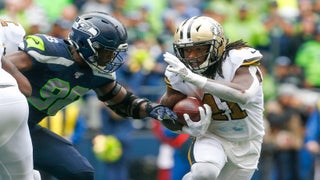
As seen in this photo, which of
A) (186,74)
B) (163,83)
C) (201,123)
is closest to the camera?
(186,74)

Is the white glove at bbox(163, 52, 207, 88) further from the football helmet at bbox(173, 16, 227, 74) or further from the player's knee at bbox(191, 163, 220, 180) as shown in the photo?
the player's knee at bbox(191, 163, 220, 180)

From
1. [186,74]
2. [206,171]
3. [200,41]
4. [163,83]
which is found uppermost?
[200,41]

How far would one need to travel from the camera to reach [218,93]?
6.21 metres

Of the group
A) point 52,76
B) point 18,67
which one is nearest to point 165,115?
point 52,76

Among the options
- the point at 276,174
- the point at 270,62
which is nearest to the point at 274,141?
the point at 276,174

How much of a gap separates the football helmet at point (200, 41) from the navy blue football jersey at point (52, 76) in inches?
25.6

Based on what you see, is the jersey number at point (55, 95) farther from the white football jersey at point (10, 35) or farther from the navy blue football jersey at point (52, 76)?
the white football jersey at point (10, 35)

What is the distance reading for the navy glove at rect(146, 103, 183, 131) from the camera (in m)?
6.52

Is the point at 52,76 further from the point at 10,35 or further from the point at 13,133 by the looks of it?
the point at 13,133

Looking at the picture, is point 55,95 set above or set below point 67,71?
below

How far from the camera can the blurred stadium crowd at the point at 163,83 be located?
1085cm

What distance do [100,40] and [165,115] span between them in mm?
704

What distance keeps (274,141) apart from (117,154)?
6.60ft

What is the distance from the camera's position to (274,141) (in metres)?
11.4
